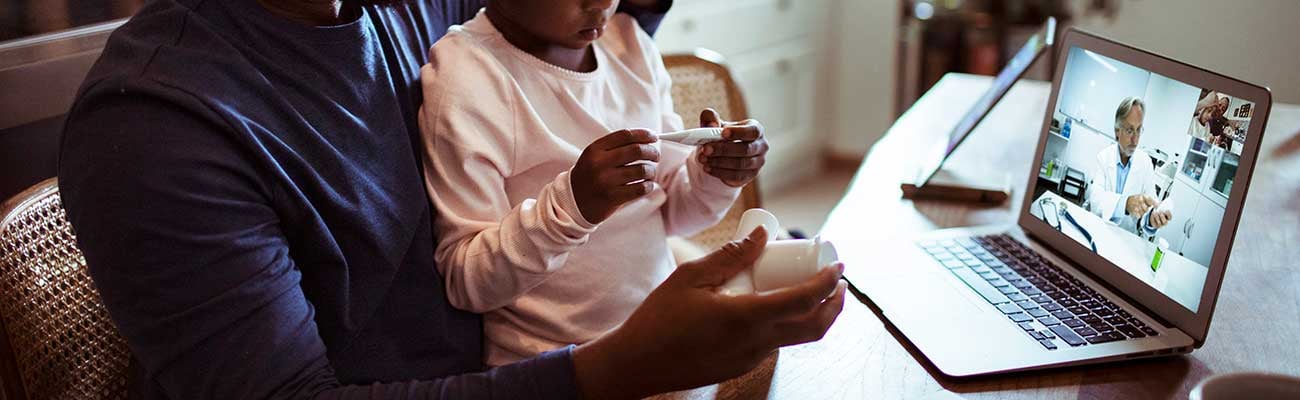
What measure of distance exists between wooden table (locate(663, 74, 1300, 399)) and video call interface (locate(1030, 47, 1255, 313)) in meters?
0.10

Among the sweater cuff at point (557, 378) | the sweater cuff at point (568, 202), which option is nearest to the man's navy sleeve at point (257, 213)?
the sweater cuff at point (557, 378)

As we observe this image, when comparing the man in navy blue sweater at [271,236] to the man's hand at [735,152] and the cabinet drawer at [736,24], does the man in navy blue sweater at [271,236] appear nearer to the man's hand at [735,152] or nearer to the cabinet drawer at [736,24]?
the man's hand at [735,152]

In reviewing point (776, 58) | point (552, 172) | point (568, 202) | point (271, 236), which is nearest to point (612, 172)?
point (568, 202)

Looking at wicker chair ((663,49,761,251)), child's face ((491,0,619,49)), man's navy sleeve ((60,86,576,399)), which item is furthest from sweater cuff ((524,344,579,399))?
wicker chair ((663,49,761,251))

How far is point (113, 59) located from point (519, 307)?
0.46 metres

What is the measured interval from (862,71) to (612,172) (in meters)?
3.02

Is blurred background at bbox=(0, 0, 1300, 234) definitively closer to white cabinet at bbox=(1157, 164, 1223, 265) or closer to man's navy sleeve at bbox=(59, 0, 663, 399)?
white cabinet at bbox=(1157, 164, 1223, 265)

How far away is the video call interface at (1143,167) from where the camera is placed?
938mm

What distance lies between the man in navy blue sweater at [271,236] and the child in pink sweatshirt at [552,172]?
0.08 metres

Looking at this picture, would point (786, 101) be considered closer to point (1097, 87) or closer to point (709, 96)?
point (709, 96)

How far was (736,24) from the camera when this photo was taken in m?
3.31

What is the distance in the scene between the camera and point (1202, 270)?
94 cm

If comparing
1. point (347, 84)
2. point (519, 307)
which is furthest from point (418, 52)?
point (519, 307)

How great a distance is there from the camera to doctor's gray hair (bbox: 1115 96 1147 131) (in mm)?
1032
